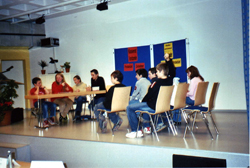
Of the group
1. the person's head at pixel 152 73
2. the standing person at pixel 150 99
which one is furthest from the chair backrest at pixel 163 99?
the person's head at pixel 152 73

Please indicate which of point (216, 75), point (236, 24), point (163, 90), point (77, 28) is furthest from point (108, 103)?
point (77, 28)

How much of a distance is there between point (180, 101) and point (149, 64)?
3.66 meters

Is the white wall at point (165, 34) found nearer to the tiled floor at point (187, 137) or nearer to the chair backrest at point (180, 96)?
the tiled floor at point (187, 137)

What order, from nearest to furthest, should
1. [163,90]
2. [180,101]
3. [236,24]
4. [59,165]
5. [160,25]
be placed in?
[59,165]
[163,90]
[180,101]
[236,24]
[160,25]

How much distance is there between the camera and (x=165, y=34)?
7324 mm

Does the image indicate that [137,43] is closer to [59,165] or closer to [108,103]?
[108,103]

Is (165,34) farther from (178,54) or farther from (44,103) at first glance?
(44,103)

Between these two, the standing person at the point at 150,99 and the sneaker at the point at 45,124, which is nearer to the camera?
the standing person at the point at 150,99

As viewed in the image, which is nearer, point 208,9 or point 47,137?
point 47,137

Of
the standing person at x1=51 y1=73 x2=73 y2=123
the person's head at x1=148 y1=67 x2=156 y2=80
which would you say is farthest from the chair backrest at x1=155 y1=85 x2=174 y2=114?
the standing person at x1=51 y1=73 x2=73 y2=123

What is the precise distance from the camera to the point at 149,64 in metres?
7.67

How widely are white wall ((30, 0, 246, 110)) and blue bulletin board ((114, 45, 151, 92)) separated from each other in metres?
0.19

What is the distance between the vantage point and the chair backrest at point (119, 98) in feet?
13.9

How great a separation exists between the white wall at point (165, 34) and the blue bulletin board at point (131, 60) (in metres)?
0.19
